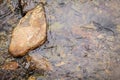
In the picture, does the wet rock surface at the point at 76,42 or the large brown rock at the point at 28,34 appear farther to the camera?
the large brown rock at the point at 28,34

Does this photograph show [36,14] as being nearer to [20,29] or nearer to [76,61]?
[20,29]

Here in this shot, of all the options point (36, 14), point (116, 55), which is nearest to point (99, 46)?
point (116, 55)

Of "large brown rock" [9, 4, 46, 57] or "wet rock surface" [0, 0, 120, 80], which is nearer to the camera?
"wet rock surface" [0, 0, 120, 80]
